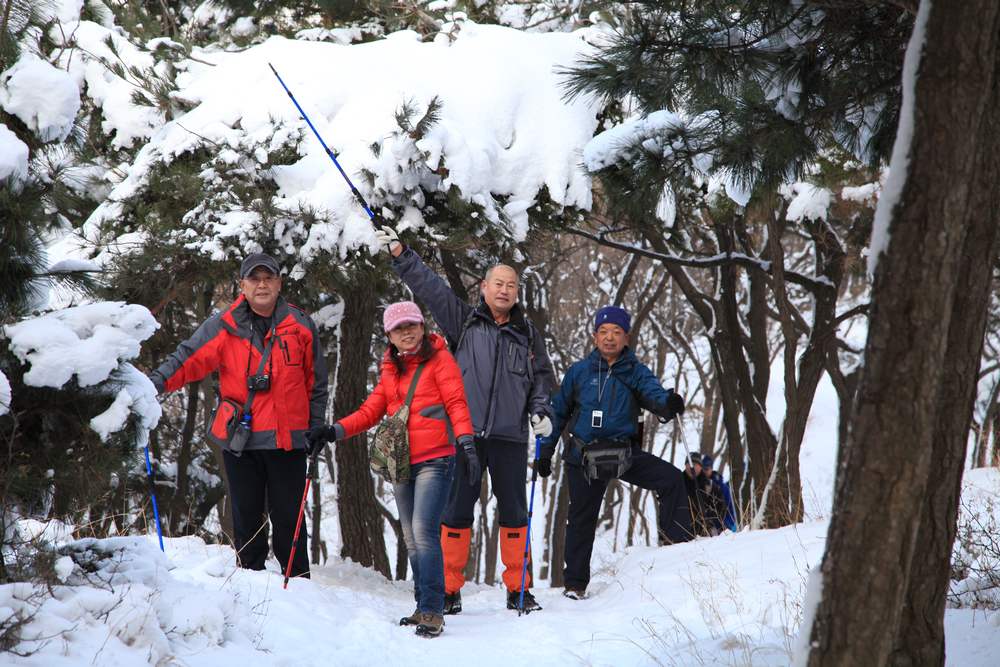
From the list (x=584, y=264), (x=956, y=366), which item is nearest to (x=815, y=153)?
Answer: (x=956, y=366)

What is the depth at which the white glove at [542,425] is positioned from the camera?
5535 mm

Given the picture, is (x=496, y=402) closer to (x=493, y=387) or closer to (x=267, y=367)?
(x=493, y=387)

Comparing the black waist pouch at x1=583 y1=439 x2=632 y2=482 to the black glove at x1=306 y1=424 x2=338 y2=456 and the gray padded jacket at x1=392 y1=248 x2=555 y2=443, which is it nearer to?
the gray padded jacket at x1=392 y1=248 x2=555 y2=443

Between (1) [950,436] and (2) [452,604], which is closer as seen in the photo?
(1) [950,436]

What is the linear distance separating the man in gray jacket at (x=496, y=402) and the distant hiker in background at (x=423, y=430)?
48 centimetres

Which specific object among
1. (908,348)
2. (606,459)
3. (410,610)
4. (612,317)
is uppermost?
(612,317)

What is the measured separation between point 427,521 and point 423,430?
0.48 meters

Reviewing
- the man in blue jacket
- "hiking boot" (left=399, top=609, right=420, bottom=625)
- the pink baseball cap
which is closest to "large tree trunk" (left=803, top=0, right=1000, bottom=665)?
"hiking boot" (left=399, top=609, right=420, bottom=625)

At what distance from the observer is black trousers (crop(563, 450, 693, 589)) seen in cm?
609

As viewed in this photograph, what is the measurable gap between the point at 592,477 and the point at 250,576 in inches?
86.8

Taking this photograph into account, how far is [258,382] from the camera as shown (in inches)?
217

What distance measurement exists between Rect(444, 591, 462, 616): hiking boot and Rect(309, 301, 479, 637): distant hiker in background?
565 millimetres

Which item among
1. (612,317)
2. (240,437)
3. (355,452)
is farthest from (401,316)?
(355,452)

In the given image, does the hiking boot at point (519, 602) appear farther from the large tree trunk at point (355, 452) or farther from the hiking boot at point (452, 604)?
the large tree trunk at point (355, 452)
